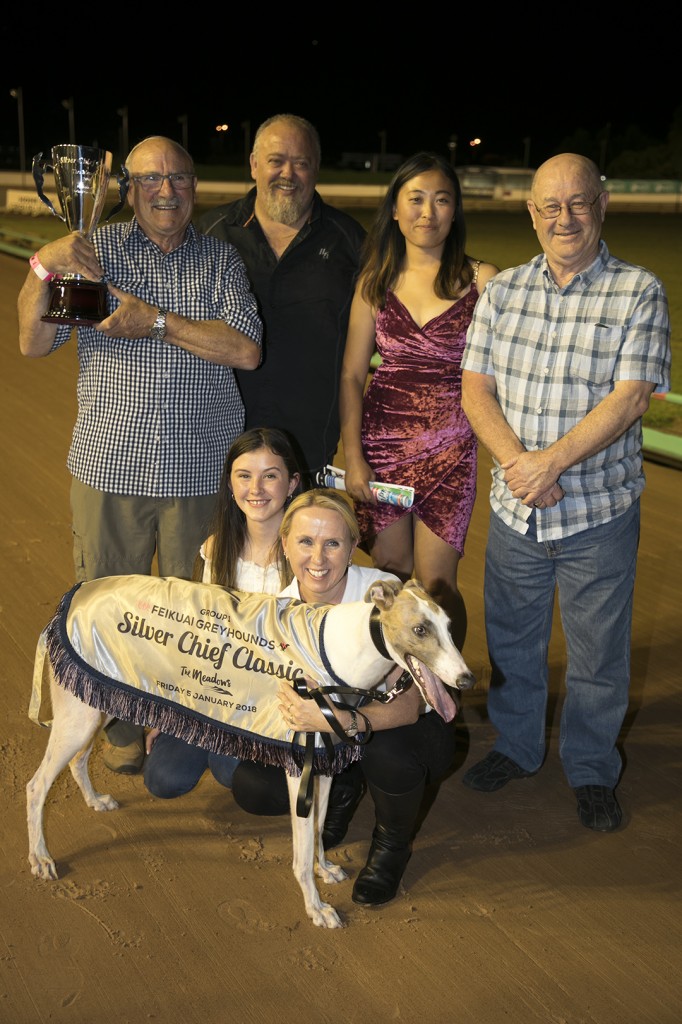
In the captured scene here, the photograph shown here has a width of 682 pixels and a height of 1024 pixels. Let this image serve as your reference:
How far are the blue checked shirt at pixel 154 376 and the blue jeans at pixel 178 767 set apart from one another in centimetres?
82

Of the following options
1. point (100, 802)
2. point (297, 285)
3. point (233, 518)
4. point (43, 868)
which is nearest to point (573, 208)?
point (297, 285)

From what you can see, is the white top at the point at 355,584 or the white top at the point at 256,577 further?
the white top at the point at 256,577

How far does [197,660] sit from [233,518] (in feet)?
1.94

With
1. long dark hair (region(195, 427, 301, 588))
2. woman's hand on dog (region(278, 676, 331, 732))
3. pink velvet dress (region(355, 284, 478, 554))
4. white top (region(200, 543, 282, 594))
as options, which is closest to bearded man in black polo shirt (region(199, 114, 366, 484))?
pink velvet dress (region(355, 284, 478, 554))

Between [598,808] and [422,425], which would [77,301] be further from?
[598,808]

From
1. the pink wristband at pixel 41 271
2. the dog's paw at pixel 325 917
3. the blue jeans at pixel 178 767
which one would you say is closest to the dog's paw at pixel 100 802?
the blue jeans at pixel 178 767

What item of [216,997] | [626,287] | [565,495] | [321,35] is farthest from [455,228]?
[321,35]

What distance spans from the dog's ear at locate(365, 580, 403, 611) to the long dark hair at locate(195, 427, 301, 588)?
0.73 meters

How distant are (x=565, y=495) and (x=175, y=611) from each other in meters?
1.24

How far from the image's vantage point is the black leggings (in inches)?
116

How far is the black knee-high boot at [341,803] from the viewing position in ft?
10.8

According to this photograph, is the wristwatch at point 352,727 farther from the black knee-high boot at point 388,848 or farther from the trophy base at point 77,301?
the trophy base at point 77,301

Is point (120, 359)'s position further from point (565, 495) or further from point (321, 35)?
point (321, 35)

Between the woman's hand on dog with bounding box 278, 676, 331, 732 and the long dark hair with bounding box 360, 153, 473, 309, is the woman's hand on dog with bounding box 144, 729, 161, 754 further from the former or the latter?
the long dark hair with bounding box 360, 153, 473, 309
